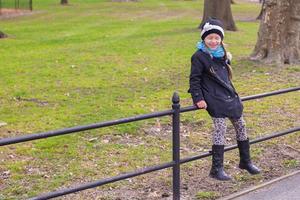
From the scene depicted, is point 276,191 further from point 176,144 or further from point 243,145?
point 176,144

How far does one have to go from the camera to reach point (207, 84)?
18.8 ft

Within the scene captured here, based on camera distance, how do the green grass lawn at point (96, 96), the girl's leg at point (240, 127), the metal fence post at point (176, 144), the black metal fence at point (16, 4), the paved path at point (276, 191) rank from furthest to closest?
the black metal fence at point (16, 4)
the green grass lawn at point (96, 96)
the girl's leg at point (240, 127)
the paved path at point (276, 191)
the metal fence post at point (176, 144)

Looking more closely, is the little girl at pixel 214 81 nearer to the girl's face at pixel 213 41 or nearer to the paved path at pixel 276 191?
the girl's face at pixel 213 41

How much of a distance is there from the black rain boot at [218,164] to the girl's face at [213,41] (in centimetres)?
96

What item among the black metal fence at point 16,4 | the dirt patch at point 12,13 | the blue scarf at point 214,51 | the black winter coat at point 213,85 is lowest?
the black metal fence at point 16,4

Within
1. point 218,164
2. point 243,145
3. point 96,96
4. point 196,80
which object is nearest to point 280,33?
point 96,96

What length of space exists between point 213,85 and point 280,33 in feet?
28.5

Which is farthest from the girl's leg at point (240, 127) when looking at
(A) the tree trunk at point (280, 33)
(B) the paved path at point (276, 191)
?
(A) the tree trunk at point (280, 33)

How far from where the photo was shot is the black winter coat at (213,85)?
18.6 ft

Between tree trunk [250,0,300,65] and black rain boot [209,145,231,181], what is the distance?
8.23 m

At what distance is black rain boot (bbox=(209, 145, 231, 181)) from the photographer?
5871 millimetres

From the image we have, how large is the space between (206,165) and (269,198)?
109 cm

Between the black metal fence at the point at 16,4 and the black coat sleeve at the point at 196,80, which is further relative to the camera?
the black metal fence at the point at 16,4

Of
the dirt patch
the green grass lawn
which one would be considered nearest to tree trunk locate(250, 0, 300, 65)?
the green grass lawn
